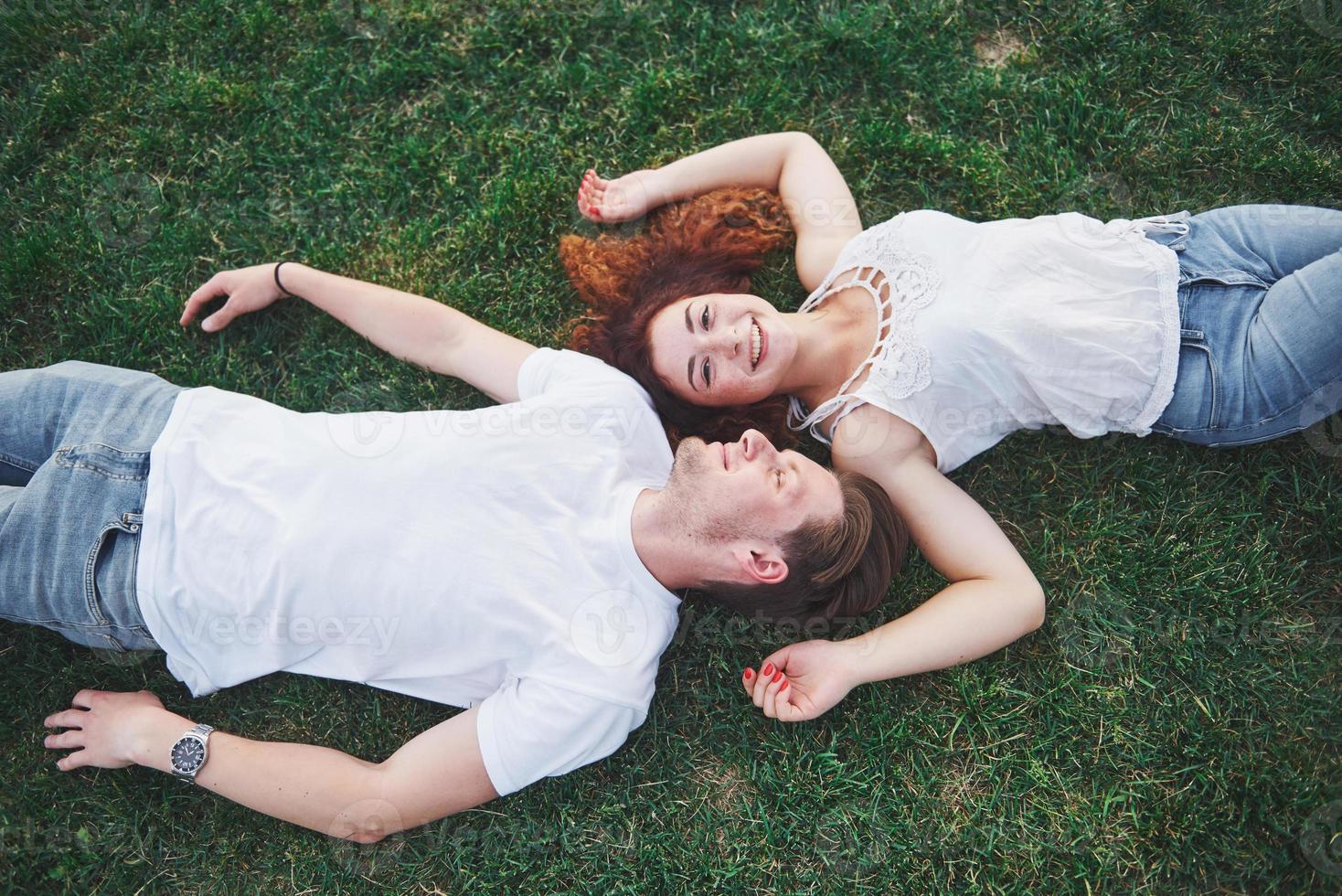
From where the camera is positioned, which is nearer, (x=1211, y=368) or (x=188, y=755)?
(x=188, y=755)

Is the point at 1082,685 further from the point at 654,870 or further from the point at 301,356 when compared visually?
the point at 301,356

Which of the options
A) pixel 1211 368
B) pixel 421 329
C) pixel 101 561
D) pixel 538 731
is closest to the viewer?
pixel 538 731

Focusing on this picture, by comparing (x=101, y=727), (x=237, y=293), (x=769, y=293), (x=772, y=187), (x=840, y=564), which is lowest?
(x=101, y=727)

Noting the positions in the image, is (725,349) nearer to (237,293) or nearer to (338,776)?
(338,776)

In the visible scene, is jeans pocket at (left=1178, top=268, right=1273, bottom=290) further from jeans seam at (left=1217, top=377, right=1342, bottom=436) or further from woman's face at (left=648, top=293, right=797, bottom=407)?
woman's face at (left=648, top=293, right=797, bottom=407)

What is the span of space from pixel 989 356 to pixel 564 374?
5.59ft

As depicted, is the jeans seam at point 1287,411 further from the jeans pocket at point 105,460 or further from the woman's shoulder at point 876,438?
the jeans pocket at point 105,460

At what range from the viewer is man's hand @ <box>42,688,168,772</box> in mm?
3379

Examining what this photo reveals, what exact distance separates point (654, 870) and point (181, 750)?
193 cm

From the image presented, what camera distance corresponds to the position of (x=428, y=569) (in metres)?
3.07

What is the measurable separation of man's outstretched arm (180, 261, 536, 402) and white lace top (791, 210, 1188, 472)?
1.36 meters

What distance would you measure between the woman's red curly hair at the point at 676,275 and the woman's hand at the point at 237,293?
1362mm

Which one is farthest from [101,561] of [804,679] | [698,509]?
[804,679]

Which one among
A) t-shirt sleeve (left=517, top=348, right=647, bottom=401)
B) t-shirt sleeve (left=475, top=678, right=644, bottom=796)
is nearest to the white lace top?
t-shirt sleeve (left=517, top=348, right=647, bottom=401)
